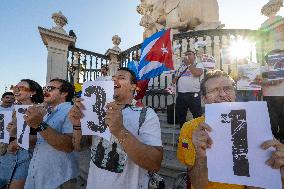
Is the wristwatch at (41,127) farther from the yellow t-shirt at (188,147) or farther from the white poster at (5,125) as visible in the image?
the yellow t-shirt at (188,147)

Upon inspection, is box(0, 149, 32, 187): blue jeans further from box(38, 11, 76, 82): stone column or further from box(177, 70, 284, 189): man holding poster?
box(38, 11, 76, 82): stone column

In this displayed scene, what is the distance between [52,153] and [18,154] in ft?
2.52

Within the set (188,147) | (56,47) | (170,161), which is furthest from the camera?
(56,47)

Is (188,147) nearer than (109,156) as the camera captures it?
Yes

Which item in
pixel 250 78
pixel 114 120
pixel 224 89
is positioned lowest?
pixel 114 120

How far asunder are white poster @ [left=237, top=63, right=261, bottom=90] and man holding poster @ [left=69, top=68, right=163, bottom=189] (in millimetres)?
3659

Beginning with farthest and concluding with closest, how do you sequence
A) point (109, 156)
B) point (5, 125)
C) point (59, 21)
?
point (59, 21), point (5, 125), point (109, 156)

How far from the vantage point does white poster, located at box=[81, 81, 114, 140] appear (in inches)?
80.3

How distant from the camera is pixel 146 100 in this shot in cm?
984

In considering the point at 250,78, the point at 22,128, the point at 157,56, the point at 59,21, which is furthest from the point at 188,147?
the point at 59,21

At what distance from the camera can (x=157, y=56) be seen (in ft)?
19.8

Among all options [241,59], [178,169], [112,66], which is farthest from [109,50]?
[178,169]

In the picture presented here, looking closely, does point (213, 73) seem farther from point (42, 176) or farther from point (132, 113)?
point (42, 176)

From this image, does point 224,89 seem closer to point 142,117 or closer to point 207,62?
point 142,117
